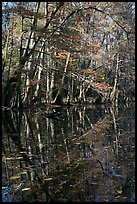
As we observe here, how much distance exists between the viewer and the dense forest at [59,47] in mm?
17906

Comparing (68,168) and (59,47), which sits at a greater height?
(59,47)

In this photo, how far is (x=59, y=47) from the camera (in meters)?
18.0

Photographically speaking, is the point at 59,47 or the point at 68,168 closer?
the point at 68,168

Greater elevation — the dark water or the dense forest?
the dense forest

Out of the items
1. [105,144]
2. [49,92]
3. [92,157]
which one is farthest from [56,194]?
[49,92]

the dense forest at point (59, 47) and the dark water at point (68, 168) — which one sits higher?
the dense forest at point (59, 47)

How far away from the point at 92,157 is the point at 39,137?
131 inches

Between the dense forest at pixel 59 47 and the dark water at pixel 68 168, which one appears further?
the dense forest at pixel 59 47

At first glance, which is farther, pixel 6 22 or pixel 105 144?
pixel 6 22

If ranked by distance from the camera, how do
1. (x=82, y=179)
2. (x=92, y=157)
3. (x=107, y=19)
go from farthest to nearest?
(x=107, y=19)
(x=92, y=157)
(x=82, y=179)

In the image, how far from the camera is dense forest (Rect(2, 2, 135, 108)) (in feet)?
58.7

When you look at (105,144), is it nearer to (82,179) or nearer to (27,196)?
(82,179)

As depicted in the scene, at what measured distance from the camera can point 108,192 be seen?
4.87 meters

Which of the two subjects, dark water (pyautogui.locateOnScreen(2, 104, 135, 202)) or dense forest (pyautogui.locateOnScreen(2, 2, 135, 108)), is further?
dense forest (pyautogui.locateOnScreen(2, 2, 135, 108))
